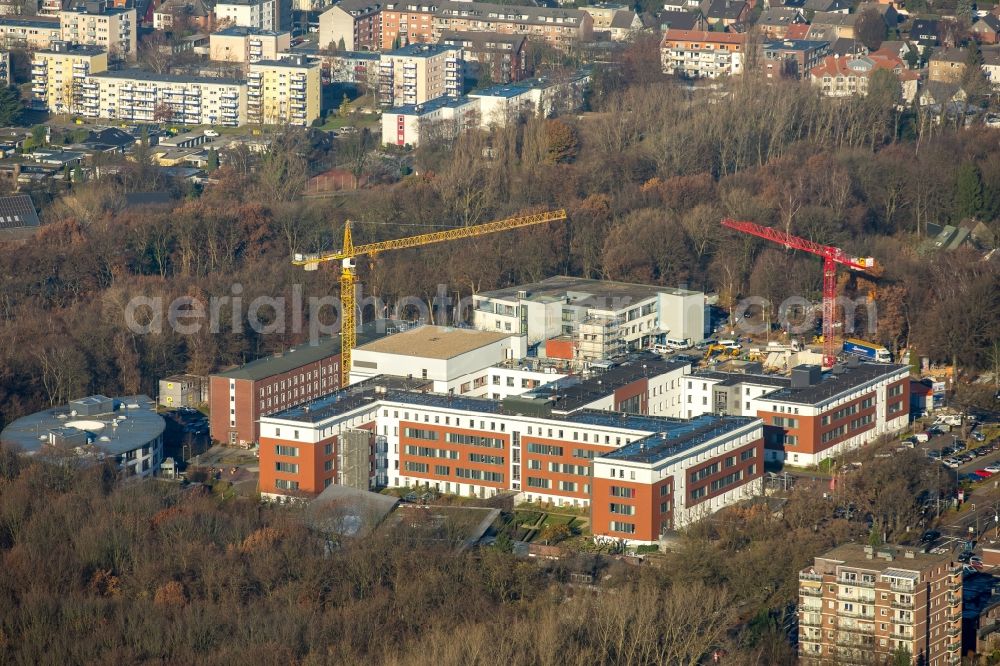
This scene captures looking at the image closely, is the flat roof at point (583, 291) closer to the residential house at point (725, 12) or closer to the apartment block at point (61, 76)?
the apartment block at point (61, 76)

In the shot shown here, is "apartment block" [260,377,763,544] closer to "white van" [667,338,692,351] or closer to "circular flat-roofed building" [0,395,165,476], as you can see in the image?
"circular flat-roofed building" [0,395,165,476]

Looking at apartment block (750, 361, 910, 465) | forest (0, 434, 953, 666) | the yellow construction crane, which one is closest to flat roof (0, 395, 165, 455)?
forest (0, 434, 953, 666)

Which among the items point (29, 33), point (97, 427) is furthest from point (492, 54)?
point (97, 427)

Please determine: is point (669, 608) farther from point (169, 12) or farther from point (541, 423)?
point (169, 12)

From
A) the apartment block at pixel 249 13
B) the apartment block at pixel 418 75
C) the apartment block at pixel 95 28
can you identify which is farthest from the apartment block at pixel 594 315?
the apartment block at pixel 249 13

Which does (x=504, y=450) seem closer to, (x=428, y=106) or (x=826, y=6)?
(x=428, y=106)
